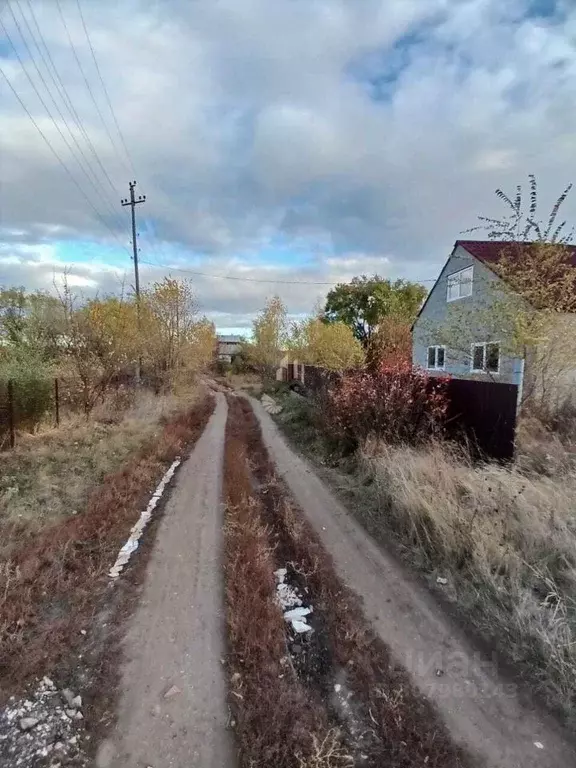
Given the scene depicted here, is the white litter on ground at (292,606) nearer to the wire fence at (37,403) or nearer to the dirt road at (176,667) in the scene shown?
the dirt road at (176,667)

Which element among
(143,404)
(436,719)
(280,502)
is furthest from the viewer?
(143,404)

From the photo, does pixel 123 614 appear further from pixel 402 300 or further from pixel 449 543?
pixel 402 300

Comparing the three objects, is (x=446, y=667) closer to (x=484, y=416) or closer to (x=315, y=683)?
(x=315, y=683)

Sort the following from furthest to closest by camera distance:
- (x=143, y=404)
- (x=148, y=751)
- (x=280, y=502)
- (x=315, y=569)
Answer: (x=143, y=404) → (x=280, y=502) → (x=315, y=569) → (x=148, y=751)

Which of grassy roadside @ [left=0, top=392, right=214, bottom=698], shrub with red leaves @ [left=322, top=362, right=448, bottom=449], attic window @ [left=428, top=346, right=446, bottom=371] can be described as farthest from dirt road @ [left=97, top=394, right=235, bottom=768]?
attic window @ [left=428, top=346, right=446, bottom=371]

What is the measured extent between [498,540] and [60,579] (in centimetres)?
413

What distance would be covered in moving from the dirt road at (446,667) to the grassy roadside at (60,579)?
2.23m

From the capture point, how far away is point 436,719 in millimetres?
2383

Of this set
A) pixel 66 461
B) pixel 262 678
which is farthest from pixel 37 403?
pixel 262 678

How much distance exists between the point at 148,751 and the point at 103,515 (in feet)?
11.5

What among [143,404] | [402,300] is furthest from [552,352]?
[402,300]

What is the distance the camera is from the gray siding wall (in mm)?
9695

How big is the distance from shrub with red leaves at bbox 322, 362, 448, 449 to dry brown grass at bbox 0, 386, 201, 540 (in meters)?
4.72

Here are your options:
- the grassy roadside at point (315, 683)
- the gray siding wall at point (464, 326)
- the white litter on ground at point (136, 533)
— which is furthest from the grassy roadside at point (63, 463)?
the gray siding wall at point (464, 326)
